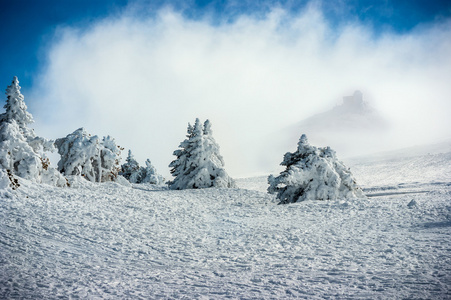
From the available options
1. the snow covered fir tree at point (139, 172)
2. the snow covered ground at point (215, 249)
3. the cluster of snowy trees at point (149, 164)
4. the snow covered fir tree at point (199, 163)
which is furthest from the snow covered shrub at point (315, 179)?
the snow covered fir tree at point (139, 172)

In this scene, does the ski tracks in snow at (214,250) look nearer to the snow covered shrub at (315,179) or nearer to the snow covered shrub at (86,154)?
the snow covered shrub at (315,179)

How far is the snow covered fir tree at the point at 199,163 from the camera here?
2921 cm

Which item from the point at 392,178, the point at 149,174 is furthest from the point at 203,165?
the point at 392,178

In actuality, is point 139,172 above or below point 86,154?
below

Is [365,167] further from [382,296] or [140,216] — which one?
[382,296]

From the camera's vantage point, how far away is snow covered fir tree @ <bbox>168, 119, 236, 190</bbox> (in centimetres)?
2921

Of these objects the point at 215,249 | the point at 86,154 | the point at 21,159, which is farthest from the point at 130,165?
Result: the point at 215,249

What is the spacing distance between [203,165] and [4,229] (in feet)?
68.6

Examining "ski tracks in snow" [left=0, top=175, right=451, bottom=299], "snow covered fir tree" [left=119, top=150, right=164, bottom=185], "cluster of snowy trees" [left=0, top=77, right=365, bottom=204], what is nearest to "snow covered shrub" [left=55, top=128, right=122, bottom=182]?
"cluster of snowy trees" [left=0, top=77, right=365, bottom=204]

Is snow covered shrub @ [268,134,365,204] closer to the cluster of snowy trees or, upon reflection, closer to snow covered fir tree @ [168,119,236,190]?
the cluster of snowy trees

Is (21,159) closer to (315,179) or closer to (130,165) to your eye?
(315,179)

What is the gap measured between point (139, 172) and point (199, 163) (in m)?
14.4

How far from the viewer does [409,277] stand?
688 cm

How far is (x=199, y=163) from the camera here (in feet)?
98.6
